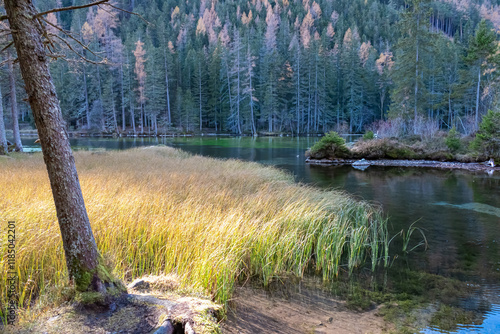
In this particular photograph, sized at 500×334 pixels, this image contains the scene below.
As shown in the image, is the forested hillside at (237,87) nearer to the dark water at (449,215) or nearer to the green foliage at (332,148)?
the green foliage at (332,148)

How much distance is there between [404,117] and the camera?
3253cm

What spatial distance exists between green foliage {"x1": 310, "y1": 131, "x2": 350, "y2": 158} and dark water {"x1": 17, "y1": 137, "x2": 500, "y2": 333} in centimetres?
373

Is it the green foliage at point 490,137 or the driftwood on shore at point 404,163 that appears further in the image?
the driftwood on shore at point 404,163

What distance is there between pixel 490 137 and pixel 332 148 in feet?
34.2

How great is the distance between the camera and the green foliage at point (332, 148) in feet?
83.8

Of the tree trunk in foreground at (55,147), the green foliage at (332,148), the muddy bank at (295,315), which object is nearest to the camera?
the tree trunk in foreground at (55,147)

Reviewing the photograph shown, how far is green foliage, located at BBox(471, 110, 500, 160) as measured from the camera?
21.5 meters

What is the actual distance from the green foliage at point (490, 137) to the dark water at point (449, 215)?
3.35 meters

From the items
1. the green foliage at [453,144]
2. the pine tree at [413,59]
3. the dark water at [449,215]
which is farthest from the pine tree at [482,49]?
the dark water at [449,215]

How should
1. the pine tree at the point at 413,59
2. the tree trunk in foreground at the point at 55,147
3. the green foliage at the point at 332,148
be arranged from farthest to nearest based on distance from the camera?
the pine tree at the point at 413,59 → the green foliage at the point at 332,148 → the tree trunk in foreground at the point at 55,147

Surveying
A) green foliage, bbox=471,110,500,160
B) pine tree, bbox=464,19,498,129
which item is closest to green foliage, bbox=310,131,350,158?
green foliage, bbox=471,110,500,160

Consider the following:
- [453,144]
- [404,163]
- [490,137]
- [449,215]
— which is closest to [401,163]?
[404,163]

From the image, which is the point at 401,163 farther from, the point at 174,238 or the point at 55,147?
the point at 55,147

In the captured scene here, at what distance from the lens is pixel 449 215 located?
1071cm
